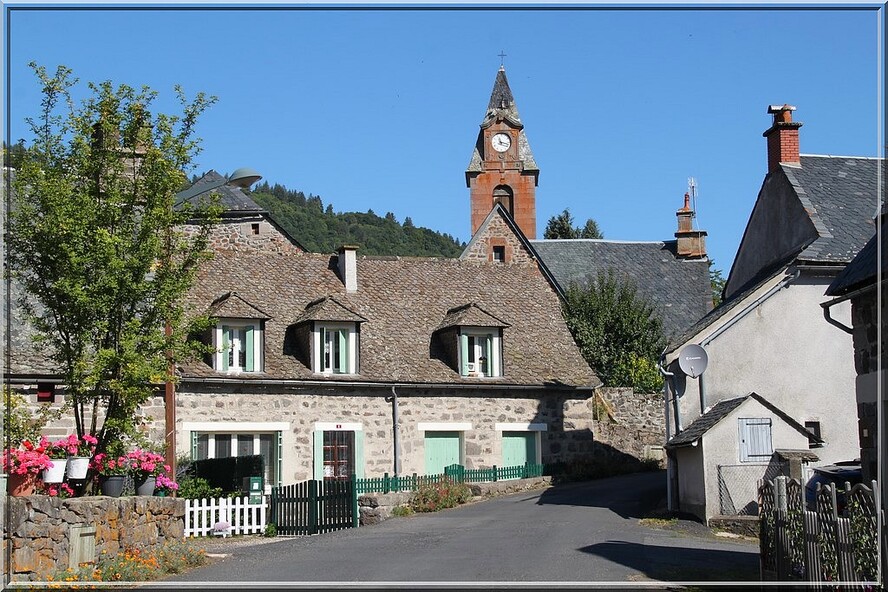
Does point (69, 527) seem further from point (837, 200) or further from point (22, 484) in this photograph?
point (837, 200)

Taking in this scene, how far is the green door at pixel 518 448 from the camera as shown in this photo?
28484 millimetres

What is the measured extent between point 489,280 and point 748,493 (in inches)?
530

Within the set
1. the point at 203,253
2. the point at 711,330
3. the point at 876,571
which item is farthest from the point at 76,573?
the point at 711,330

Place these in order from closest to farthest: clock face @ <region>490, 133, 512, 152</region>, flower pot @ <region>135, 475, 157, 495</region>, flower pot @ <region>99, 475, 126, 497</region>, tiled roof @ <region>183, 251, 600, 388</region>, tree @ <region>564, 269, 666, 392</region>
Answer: flower pot @ <region>99, 475, 126, 497</region> < flower pot @ <region>135, 475, 157, 495</region> < tiled roof @ <region>183, 251, 600, 388</region> < tree @ <region>564, 269, 666, 392</region> < clock face @ <region>490, 133, 512, 152</region>

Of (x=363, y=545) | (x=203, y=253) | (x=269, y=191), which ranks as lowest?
(x=363, y=545)

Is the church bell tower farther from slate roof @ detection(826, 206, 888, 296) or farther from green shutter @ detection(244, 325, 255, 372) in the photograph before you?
slate roof @ detection(826, 206, 888, 296)

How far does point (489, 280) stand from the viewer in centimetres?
3222

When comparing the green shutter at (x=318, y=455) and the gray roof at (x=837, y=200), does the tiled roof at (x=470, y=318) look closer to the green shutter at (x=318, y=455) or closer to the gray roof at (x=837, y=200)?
the green shutter at (x=318, y=455)

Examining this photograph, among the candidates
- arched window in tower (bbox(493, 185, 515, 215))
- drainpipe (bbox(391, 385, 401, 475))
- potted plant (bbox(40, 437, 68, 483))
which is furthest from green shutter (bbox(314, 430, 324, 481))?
arched window in tower (bbox(493, 185, 515, 215))

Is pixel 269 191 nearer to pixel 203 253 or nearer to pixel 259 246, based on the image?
pixel 259 246

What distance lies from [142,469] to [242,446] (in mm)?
9649

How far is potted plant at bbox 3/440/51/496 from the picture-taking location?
1372cm

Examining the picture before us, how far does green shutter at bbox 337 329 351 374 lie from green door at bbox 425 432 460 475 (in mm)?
2711

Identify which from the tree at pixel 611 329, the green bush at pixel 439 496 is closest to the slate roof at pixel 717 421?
the green bush at pixel 439 496
